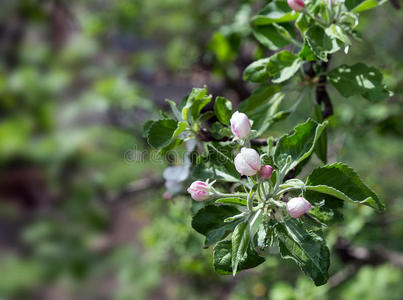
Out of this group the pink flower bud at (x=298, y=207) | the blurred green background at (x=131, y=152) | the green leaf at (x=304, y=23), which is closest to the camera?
the pink flower bud at (x=298, y=207)

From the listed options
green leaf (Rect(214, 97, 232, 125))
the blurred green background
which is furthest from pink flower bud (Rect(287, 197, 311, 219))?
the blurred green background

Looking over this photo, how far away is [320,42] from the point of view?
445 millimetres

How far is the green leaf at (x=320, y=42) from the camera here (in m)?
0.43

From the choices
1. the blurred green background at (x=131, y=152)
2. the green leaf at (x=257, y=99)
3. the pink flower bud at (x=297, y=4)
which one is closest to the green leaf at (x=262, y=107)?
the green leaf at (x=257, y=99)

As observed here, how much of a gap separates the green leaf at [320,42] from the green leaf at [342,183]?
116 millimetres

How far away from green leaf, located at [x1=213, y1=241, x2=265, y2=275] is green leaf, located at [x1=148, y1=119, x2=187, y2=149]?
0.39ft

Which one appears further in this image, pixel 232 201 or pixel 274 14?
pixel 274 14

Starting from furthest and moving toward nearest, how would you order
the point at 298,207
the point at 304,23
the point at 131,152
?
the point at 131,152
the point at 304,23
the point at 298,207

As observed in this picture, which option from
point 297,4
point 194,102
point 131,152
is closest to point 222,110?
point 194,102

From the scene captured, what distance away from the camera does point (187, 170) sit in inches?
20.1

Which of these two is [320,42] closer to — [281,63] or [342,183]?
[281,63]

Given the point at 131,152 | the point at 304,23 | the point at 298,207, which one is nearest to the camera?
the point at 298,207

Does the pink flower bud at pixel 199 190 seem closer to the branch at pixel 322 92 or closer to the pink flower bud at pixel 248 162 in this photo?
the pink flower bud at pixel 248 162

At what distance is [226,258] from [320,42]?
0.24 m
